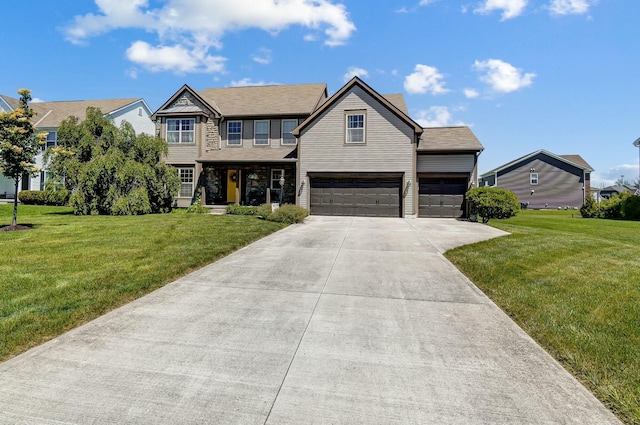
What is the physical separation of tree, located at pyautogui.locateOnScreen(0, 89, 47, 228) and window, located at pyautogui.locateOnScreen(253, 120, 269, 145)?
38.7ft

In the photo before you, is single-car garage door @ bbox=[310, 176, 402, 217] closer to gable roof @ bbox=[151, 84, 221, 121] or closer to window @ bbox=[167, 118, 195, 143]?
gable roof @ bbox=[151, 84, 221, 121]

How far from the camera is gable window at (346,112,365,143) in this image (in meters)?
→ 18.5

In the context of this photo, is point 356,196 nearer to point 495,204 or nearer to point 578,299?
point 495,204

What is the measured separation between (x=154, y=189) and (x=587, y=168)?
143ft

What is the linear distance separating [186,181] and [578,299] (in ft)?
69.1

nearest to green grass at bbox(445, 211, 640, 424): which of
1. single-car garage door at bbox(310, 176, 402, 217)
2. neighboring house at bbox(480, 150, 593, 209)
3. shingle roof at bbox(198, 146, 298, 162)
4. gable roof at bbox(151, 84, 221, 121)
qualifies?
single-car garage door at bbox(310, 176, 402, 217)

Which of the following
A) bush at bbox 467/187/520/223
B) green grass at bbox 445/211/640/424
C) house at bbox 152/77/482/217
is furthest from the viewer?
house at bbox 152/77/482/217

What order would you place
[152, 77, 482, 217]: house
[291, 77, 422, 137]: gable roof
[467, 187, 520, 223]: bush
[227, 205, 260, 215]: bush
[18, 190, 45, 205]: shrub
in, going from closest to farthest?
[467, 187, 520, 223]: bush
[227, 205, 260, 215]: bush
[291, 77, 422, 137]: gable roof
[152, 77, 482, 217]: house
[18, 190, 45, 205]: shrub

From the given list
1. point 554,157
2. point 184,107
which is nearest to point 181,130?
point 184,107

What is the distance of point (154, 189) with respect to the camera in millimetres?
18375

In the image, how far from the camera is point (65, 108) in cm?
3044

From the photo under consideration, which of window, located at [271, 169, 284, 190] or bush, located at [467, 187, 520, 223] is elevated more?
window, located at [271, 169, 284, 190]

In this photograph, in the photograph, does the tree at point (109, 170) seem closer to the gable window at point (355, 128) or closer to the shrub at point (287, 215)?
the shrub at point (287, 215)

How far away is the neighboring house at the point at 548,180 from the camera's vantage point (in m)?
36.2
